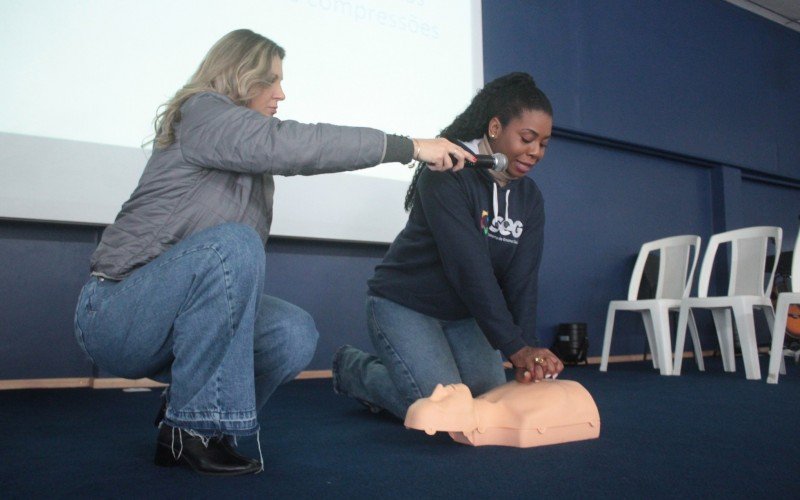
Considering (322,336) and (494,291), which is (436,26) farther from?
(494,291)

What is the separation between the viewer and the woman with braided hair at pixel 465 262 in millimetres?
1500

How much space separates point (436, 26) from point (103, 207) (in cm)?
183

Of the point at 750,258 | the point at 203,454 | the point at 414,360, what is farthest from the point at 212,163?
the point at 750,258

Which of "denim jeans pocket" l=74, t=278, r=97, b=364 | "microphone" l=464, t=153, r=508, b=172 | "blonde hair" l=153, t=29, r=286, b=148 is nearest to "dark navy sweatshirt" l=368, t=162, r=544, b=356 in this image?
"microphone" l=464, t=153, r=508, b=172

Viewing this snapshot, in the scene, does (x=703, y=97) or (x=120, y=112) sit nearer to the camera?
(x=120, y=112)

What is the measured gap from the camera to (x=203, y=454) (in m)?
1.03

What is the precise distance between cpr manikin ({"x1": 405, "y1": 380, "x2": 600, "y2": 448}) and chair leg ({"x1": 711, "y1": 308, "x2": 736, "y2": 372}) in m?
2.15

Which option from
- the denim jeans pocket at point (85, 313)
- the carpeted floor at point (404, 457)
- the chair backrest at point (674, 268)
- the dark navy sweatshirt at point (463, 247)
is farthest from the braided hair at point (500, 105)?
the chair backrest at point (674, 268)

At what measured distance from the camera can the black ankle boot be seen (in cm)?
103

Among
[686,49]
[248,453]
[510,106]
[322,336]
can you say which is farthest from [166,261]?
[686,49]

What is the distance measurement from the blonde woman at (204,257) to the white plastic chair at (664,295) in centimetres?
235

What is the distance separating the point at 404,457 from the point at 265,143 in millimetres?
660

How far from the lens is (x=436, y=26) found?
3.19 m

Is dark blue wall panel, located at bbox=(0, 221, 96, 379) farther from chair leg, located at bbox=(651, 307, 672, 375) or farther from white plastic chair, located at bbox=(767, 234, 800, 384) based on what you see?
white plastic chair, located at bbox=(767, 234, 800, 384)
